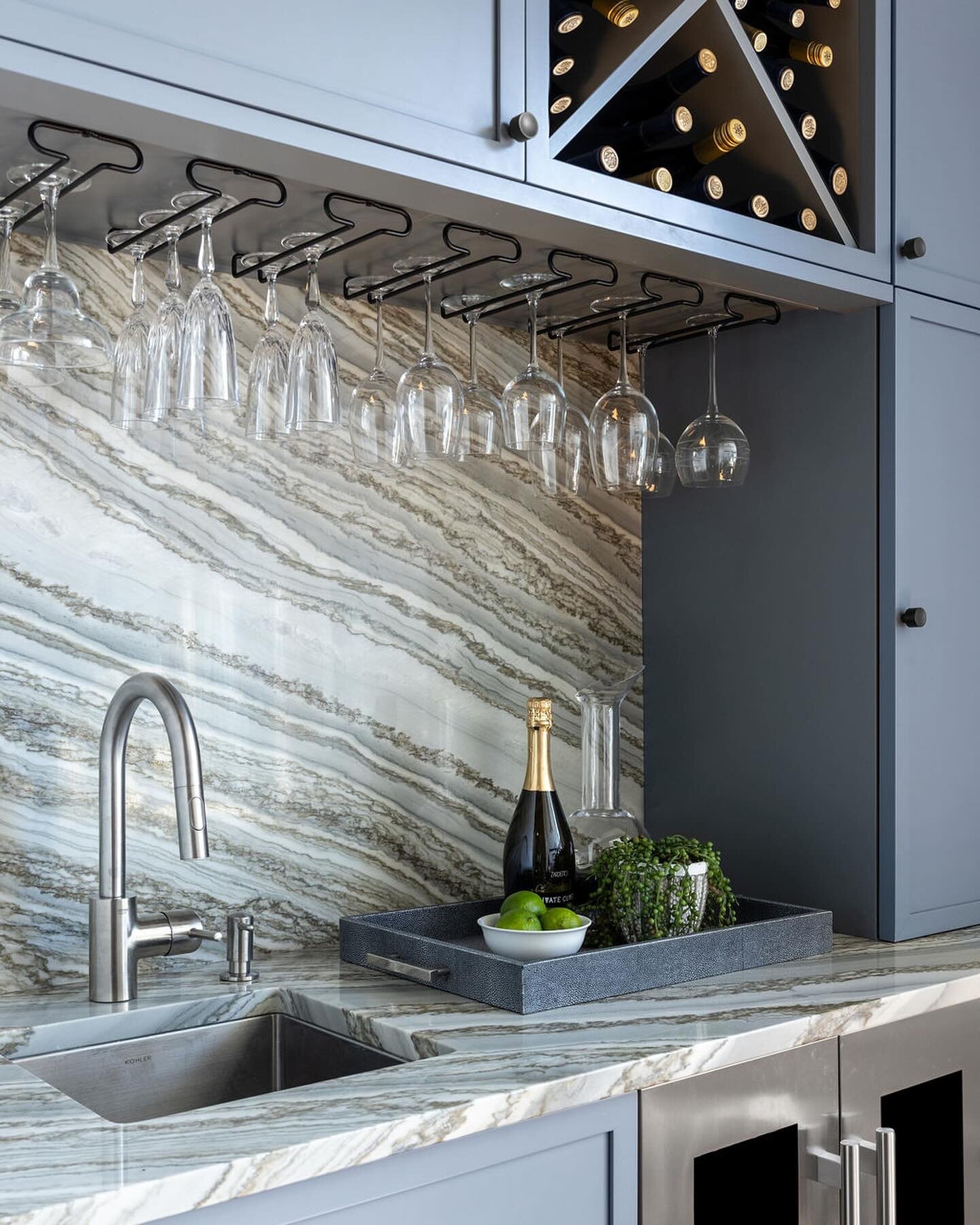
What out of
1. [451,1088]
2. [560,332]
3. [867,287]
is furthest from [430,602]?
[451,1088]

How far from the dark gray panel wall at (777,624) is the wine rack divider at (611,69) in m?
0.58

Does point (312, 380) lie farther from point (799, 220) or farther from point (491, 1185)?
point (491, 1185)

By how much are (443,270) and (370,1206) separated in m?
1.26

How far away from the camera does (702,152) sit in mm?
1862

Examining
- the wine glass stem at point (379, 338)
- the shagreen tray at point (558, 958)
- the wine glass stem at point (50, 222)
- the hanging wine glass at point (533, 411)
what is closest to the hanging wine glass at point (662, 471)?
the hanging wine glass at point (533, 411)

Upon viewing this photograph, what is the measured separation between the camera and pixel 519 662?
2270 mm

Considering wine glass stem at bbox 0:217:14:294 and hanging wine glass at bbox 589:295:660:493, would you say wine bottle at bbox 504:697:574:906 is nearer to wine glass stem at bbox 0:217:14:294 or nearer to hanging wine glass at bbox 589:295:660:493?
hanging wine glass at bbox 589:295:660:493

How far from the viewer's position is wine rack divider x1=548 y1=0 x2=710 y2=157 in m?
1.62

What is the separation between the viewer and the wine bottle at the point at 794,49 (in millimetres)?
1984

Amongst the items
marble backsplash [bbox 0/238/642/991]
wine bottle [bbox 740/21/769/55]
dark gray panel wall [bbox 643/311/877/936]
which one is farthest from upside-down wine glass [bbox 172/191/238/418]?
dark gray panel wall [bbox 643/311/877/936]

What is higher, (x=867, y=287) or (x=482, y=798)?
(x=867, y=287)

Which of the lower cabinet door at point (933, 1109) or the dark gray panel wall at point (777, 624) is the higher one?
the dark gray panel wall at point (777, 624)

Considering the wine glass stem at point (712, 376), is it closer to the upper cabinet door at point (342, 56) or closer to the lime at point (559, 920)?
the upper cabinet door at point (342, 56)

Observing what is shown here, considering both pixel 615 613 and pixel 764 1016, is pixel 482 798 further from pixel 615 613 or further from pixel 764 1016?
pixel 764 1016
